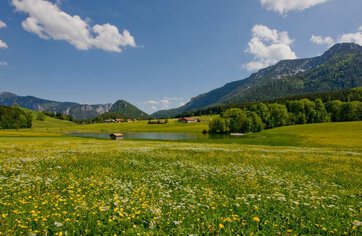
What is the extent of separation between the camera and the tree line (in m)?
131

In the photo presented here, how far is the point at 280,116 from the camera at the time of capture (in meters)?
146

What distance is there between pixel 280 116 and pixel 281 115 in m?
0.84

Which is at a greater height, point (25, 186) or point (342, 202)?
point (25, 186)

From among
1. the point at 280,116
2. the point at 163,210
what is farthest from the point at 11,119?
the point at 163,210

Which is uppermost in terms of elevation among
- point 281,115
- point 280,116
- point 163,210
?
point 281,115

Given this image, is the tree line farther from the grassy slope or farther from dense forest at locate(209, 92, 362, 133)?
the grassy slope

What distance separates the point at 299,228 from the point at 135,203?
5.28 meters

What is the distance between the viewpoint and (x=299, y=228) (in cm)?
734

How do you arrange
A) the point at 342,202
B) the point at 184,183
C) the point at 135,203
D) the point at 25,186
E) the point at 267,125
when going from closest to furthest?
the point at 135,203 → the point at 25,186 → the point at 342,202 → the point at 184,183 → the point at 267,125

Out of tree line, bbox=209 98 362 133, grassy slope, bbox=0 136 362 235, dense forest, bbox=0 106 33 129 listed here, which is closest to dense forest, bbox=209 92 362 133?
tree line, bbox=209 98 362 133

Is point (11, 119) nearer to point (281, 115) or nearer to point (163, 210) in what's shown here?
point (281, 115)

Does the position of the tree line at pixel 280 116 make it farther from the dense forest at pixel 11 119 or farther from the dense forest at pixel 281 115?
the dense forest at pixel 11 119

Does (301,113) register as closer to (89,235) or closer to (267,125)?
(267,125)

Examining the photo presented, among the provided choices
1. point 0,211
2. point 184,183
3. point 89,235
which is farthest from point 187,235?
point 184,183
